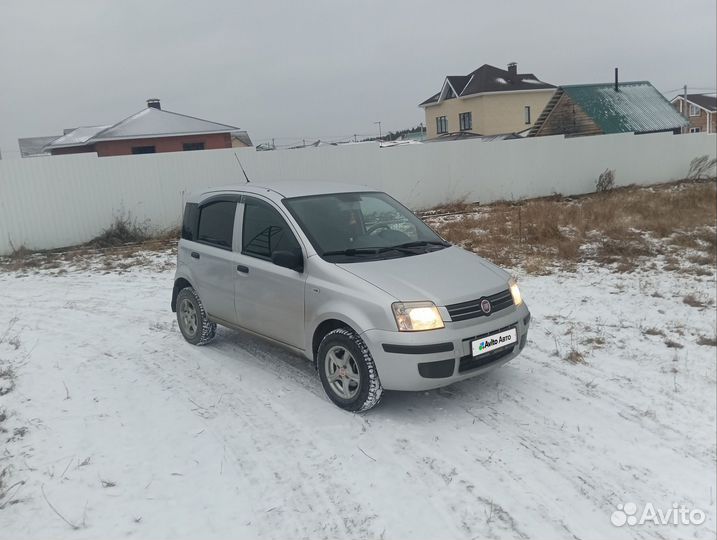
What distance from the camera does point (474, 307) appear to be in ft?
13.4

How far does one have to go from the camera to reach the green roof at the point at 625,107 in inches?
1190

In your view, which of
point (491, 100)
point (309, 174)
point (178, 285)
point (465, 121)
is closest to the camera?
point (178, 285)

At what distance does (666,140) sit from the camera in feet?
77.4

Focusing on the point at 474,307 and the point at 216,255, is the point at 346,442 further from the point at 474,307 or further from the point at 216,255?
the point at 216,255

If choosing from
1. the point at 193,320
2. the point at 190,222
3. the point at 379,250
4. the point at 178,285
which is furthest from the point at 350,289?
the point at 178,285

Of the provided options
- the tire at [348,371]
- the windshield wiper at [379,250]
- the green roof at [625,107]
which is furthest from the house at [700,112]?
the tire at [348,371]

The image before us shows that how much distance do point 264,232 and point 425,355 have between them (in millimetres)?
1965

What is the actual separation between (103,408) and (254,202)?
2.17m

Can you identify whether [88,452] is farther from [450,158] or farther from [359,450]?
[450,158]

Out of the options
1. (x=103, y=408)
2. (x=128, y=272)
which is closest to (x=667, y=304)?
(x=103, y=408)

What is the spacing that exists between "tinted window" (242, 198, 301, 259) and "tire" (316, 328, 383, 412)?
2.87ft

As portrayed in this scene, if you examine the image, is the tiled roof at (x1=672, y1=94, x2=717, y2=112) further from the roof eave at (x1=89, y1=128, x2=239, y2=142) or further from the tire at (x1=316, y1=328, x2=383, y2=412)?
the tire at (x1=316, y1=328, x2=383, y2=412)

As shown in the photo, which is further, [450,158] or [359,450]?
[450,158]

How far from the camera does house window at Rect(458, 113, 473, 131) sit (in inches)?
1724
